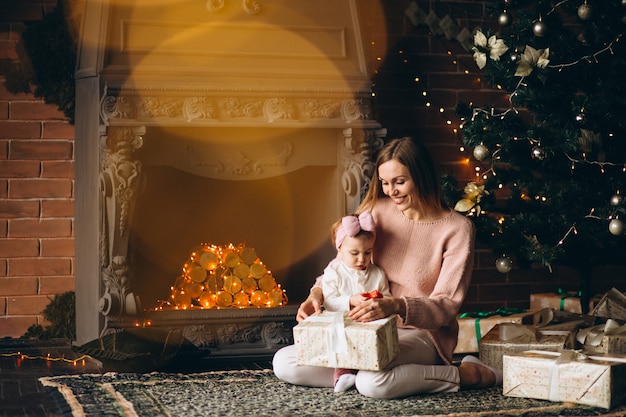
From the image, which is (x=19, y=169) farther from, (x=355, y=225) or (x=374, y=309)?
(x=374, y=309)

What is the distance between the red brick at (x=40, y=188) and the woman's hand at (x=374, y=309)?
188 centimetres

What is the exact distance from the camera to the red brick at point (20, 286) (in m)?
4.28

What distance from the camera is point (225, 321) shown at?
397cm

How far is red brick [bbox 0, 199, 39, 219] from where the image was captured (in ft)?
14.0

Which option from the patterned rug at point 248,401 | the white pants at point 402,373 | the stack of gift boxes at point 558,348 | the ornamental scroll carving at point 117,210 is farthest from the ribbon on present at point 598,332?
the ornamental scroll carving at point 117,210

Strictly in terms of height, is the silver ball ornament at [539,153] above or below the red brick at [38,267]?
above

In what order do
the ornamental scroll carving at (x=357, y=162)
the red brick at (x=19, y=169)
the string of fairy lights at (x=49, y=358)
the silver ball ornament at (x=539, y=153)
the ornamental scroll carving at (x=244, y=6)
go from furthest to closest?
1. the red brick at (x=19, y=169)
2. the ornamental scroll carving at (x=357, y=162)
3. the ornamental scroll carving at (x=244, y=6)
4. the string of fairy lights at (x=49, y=358)
5. the silver ball ornament at (x=539, y=153)

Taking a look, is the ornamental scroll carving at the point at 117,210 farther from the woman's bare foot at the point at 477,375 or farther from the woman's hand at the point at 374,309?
the woman's bare foot at the point at 477,375

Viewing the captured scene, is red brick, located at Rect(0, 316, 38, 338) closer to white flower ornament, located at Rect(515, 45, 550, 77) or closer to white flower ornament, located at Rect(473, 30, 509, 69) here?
white flower ornament, located at Rect(473, 30, 509, 69)

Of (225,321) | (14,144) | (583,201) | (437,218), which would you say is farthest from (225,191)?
(583,201)

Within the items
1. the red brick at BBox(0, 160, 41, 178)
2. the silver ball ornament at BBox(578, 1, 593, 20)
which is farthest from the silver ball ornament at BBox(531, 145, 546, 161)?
the red brick at BBox(0, 160, 41, 178)

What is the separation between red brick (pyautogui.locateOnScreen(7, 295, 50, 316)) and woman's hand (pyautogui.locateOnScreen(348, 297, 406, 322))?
191cm

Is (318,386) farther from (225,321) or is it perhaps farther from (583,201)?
(583,201)

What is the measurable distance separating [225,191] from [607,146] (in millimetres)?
1772
